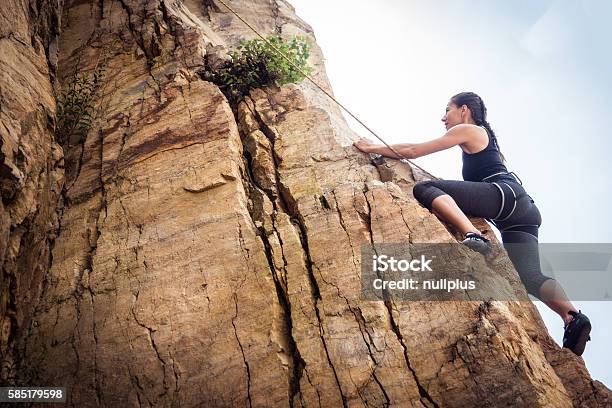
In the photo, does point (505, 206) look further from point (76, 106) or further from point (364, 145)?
point (76, 106)

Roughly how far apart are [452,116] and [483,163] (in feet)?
3.43

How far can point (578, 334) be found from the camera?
646cm

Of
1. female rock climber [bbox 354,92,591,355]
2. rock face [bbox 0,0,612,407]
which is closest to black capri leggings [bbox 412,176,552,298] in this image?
female rock climber [bbox 354,92,591,355]

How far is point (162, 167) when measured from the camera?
8109mm

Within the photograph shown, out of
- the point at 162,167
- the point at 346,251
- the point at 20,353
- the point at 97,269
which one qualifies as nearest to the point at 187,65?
the point at 162,167

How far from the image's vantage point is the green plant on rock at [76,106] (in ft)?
29.0

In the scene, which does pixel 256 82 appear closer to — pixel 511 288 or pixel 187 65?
pixel 187 65

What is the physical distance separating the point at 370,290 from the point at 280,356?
137 centimetres

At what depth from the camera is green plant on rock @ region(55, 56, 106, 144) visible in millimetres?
8828

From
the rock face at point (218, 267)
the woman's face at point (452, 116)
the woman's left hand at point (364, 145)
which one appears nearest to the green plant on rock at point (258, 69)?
the rock face at point (218, 267)

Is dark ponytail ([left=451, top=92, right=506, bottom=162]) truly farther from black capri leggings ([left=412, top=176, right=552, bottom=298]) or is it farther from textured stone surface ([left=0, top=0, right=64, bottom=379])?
textured stone surface ([left=0, top=0, right=64, bottom=379])

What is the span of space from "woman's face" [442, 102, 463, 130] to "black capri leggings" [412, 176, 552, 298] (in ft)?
4.29

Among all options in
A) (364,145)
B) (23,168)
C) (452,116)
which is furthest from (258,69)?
(23,168)

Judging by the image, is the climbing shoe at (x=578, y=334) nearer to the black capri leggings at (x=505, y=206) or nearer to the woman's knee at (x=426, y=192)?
the black capri leggings at (x=505, y=206)
